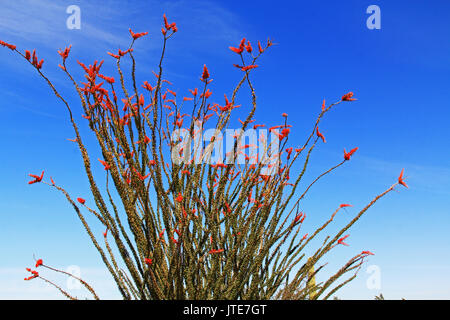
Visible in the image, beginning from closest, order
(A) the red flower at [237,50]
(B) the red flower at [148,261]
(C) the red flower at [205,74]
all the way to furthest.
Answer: (B) the red flower at [148,261] → (A) the red flower at [237,50] → (C) the red flower at [205,74]

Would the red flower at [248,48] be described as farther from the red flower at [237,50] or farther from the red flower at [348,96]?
the red flower at [348,96]

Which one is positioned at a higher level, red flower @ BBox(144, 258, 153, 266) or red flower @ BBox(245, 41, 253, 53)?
red flower @ BBox(245, 41, 253, 53)

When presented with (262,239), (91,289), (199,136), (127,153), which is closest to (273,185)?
(262,239)

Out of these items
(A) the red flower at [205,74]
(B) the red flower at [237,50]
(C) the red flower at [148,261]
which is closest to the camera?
(C) the red flower at [148,261]

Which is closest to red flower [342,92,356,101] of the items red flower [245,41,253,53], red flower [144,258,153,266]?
red flower [245,41,253,53]

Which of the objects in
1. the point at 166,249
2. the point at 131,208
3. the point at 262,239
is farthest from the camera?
the point at 262,239

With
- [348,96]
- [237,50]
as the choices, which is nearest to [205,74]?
[237,50]

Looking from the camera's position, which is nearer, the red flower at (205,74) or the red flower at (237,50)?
the red flower at (237,50)

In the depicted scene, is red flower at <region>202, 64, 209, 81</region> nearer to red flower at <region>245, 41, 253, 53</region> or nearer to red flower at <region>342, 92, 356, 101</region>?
red flower at <region>245, 41, 253, 53</region>

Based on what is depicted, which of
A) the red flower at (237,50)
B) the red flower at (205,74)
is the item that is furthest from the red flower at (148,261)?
the red flower at (237,50)

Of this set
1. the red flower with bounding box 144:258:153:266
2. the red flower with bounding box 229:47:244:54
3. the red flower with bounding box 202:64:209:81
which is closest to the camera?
the red flower with bounding box 144:258:153:266
